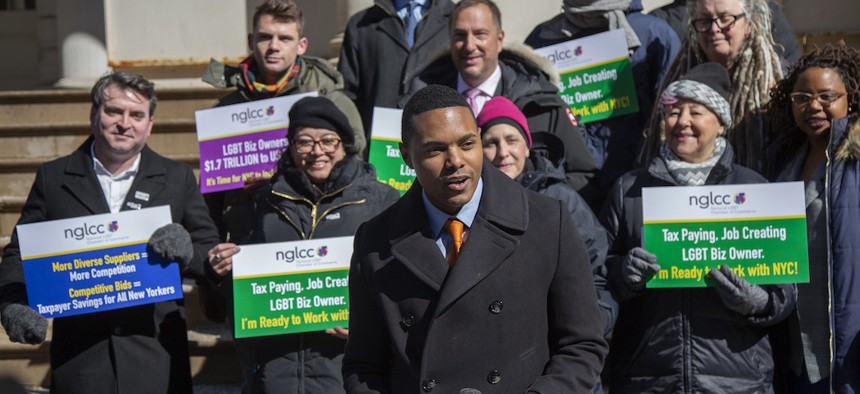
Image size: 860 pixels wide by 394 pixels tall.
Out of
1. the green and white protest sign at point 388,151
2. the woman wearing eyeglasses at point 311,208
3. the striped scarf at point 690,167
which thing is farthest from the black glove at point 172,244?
the striped scarf at point 690,167

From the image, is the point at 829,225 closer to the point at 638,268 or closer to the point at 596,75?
the point at 638,268

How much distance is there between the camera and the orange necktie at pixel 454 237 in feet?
11.1

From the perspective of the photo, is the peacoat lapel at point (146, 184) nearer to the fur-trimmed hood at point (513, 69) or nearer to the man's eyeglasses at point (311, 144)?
the man's eyeglasses at point (311, 144)

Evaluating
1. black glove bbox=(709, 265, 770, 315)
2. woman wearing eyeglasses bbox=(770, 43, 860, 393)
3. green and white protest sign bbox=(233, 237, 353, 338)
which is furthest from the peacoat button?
woman wearing eyeglasses bbox=(770, 43, 860, 393)

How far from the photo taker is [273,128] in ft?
19.0

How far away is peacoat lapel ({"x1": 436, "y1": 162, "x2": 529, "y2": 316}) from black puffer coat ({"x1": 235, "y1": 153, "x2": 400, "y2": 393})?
1644mm

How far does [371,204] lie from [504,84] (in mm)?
1137

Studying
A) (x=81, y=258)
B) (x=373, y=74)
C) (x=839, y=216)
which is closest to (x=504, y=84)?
(x=373, y=74)

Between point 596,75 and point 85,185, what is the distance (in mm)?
2651

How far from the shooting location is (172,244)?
492 cm

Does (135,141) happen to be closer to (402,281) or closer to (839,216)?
(402,281)

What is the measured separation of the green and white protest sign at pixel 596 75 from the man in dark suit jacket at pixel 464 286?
268cm

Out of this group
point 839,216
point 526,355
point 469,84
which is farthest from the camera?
point 469,84

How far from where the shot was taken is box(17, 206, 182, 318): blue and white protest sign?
4.93m
